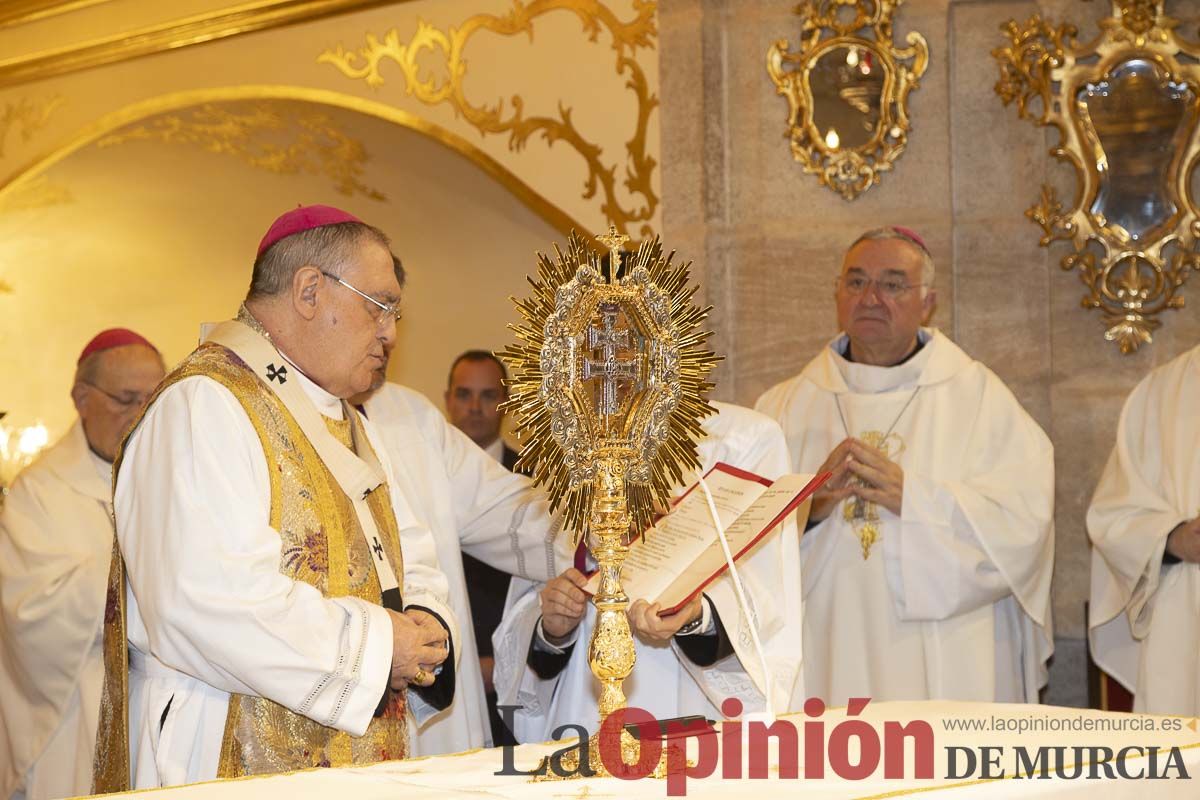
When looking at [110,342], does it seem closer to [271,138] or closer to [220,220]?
[271,138]

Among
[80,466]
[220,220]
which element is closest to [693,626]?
[80,466]

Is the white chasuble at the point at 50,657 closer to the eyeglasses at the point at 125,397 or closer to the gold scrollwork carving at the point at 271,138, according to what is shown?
the eyeglasses at the point at 125,397

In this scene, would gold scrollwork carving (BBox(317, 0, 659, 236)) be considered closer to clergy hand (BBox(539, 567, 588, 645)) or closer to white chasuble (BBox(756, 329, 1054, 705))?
white chasuble (BBox(756, 329, 1054, 705))

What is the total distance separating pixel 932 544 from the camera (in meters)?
5.34

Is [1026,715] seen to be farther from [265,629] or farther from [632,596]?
[265,629]

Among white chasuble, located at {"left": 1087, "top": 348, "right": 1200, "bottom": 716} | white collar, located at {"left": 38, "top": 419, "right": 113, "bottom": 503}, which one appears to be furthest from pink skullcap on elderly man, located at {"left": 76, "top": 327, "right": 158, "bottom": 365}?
white chasuble, located at {"left": 1087, "top": 348, "right": 1200, "bottom": 716}

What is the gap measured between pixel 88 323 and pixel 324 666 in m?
8.16

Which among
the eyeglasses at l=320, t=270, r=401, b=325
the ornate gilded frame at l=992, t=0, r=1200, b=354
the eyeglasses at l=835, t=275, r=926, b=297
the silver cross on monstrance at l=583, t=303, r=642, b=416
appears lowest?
the silver cross on monstrance at l=583, t=303, r=642, b=416

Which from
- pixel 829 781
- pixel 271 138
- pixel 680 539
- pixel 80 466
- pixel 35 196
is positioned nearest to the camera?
pixel 829 781

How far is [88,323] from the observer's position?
422 inches

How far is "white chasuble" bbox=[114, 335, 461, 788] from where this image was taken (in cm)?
317

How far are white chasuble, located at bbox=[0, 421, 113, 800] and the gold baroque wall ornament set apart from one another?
10.8ft

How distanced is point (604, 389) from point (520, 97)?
4.89 metres

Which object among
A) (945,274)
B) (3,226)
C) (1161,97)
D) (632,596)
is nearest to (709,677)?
(632,596)
